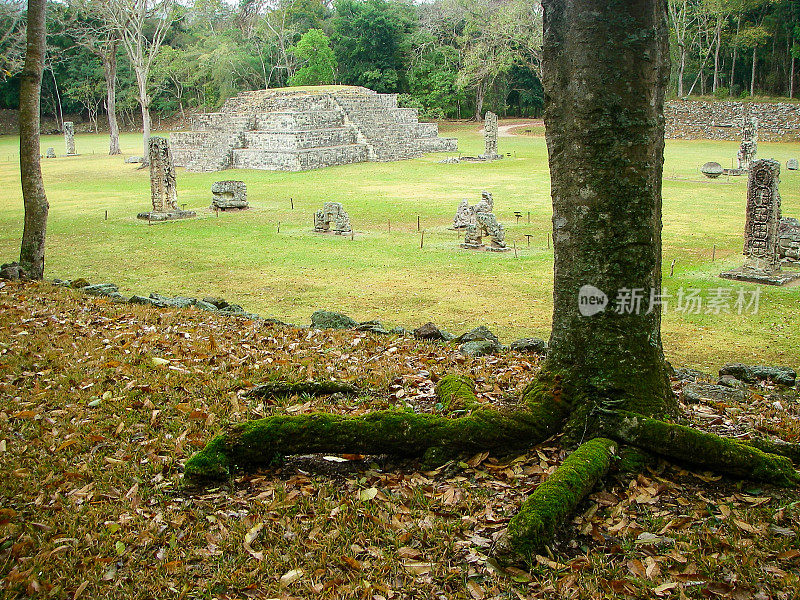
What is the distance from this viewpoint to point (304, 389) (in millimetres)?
5430

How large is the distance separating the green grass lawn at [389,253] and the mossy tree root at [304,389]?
469 centimetres

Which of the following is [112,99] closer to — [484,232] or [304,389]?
[484,232]

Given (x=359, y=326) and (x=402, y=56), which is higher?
(x=402, y=56)

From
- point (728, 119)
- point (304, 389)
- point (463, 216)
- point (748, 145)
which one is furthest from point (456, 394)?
point (728, 119)

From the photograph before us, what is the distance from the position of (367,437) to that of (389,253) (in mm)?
12187

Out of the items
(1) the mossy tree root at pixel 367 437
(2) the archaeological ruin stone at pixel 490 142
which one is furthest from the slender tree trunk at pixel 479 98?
(1) the mossy tree root at pixel 367 437

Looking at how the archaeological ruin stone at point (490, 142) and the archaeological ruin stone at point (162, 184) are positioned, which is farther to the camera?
the archaeological ruin stone at point (490, 142)

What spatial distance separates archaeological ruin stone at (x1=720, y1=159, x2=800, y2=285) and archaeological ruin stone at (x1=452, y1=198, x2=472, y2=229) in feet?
22.0

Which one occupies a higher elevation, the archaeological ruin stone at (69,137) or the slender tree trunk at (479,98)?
the slender tree trunk at (479,98)

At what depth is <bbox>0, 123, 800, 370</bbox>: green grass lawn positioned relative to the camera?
36.4 feet

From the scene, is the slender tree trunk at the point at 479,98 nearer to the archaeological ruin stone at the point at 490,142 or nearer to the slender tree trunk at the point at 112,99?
the archaeological ruin stone at the point at 490,142

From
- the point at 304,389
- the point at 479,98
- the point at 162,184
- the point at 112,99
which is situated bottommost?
the point at 304,389

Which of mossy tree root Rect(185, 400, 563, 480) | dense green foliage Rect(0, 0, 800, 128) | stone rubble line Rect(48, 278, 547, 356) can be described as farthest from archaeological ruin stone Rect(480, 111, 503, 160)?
mossy tree root Rect(185, 400, 563, 480)

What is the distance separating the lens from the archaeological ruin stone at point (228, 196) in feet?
72.6
